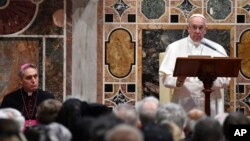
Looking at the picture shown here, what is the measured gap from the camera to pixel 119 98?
10086 mm

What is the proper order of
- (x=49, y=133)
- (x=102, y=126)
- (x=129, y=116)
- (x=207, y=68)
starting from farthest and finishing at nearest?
1. (x=207, y=68)
2. (x=49, y=133)
3. (x=129, y=116)
4. (x=102, y=126)

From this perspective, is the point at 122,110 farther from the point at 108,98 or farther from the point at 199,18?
the point at 108,98

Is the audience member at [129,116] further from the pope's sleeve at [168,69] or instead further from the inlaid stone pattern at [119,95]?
the inlaid stone pattern at [119,95]

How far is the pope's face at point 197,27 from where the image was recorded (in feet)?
28.6

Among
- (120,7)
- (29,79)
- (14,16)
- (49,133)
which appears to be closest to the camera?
(49,133)

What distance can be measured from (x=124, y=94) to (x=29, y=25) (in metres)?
1.50

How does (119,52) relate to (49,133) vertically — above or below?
above

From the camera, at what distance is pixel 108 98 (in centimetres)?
1008

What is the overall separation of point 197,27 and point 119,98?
1828 mm

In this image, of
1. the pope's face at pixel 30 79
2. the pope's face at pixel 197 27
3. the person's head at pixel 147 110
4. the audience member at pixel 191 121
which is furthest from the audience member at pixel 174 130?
the pope's face at pixel 197 27

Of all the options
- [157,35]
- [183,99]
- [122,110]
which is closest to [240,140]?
[122,110]

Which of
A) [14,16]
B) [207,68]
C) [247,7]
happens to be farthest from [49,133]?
[247,7]

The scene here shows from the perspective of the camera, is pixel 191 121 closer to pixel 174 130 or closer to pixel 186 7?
pixel 174 130

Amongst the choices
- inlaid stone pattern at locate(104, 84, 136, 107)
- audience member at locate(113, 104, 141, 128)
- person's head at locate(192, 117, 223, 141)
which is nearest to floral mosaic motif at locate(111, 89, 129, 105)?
inlaid stone pattern at locate(104, 84, 136, 107)
